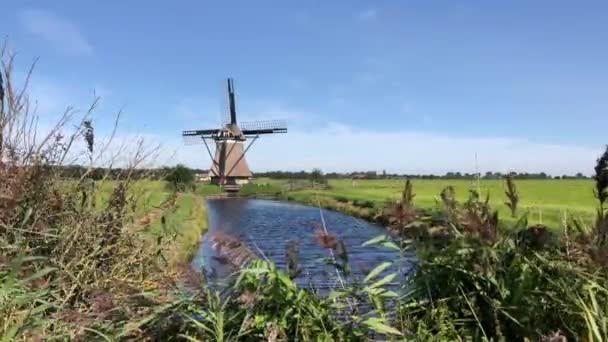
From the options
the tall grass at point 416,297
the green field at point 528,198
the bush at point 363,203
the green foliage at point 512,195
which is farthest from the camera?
the bush at point 363,203

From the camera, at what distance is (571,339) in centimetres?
262

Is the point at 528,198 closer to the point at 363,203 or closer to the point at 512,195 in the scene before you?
the point at 512,195

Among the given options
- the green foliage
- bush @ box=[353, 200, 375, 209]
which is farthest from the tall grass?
bush @ box=[353, 200, 375, 209]

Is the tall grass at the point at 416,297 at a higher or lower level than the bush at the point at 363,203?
higher

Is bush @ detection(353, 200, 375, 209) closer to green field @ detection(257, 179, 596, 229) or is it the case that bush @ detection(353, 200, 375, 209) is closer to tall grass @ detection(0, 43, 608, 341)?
green field @ detection(257, 179, 596, 229)

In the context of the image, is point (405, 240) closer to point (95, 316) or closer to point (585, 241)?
point (585, 241)

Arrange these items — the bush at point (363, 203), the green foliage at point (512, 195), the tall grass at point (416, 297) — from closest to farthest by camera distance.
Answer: the tall grass at point (416, 297) < the green foliage at point (512, 195) < the bush at point (363, 203)

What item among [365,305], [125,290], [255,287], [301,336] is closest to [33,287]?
[125,290]

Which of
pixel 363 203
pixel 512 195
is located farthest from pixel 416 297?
pixel 363 203

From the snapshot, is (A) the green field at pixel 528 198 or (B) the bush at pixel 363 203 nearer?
(A) the green field at pixel 528 198

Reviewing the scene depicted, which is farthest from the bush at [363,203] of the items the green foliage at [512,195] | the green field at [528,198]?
the green foliage at [512,195]

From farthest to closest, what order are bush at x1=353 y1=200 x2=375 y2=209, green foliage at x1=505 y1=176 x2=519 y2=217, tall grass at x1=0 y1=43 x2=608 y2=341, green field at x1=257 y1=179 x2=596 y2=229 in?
bush at x1=353 y1=200 x2=375 y2=209 < green field at x1=257 y1=179 x2=596 y2=229 < green foliage at x1=505 y1=176 x2=519 y2=217 < tall grass at x1=0 y1=43 x2=608 y2=341

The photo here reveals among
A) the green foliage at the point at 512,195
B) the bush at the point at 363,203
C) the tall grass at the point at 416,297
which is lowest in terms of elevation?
the bush at the point at 363,203

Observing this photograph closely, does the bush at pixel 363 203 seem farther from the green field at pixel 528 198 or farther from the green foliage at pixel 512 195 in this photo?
the green foliage at pixel 512 195
